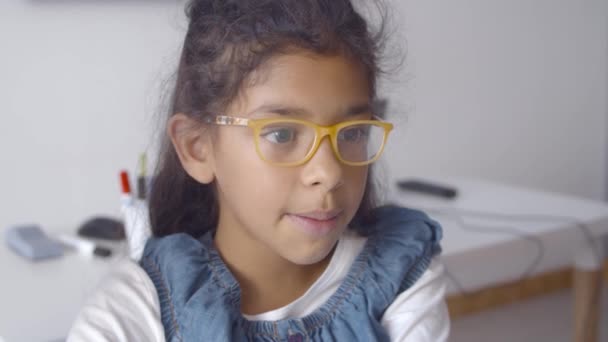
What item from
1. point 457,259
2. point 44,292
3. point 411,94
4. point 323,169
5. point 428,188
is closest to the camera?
point 323,169

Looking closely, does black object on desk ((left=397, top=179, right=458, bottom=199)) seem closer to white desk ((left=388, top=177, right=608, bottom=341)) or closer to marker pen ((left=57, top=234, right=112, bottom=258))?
white desk ((left=388, top=177, right=608, bottom=341))

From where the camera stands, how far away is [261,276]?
2.52 ft

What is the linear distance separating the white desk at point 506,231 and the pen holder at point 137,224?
1.48 feet

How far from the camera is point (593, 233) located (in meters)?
1.23

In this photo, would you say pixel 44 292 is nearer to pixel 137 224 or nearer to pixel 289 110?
pixel 137 224

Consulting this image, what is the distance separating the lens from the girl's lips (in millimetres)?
675

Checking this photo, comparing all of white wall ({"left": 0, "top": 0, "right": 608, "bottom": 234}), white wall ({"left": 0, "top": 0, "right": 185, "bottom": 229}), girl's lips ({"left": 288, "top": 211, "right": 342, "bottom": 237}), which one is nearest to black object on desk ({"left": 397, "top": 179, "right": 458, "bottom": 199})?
white wall ({"left": 0, "top": 0, "right": 608, "bottom": 234})

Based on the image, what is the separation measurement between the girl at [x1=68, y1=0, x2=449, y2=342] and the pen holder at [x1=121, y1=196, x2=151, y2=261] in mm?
81

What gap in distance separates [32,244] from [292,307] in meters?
0.51

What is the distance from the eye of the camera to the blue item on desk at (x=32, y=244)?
1.03 meters

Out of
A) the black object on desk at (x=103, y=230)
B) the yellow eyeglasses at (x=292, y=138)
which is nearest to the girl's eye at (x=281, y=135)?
the yellow eyeglasses at (x=292, y=138)

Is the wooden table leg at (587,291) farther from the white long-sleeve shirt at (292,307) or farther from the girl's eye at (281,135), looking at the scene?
the girl's eye at (281,135)

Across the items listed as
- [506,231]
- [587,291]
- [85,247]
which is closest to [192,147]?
[85,247]

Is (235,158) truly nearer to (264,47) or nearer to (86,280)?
(264,47)
